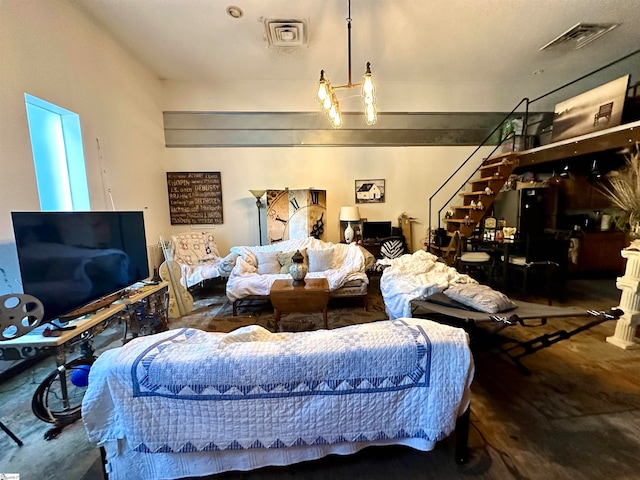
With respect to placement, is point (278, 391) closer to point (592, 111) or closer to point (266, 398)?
point (266, 398)

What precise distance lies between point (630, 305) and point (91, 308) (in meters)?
4.42

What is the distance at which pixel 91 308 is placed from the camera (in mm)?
1949

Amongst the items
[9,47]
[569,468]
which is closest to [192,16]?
[9,47]

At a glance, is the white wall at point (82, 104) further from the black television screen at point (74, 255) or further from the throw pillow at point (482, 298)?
the throw pillow at point (482, 298)

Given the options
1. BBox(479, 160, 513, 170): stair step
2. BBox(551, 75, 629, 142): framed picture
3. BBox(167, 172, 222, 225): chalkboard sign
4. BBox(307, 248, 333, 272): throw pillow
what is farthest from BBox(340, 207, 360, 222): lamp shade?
BBox(551, 75, 629, 142): framed picture

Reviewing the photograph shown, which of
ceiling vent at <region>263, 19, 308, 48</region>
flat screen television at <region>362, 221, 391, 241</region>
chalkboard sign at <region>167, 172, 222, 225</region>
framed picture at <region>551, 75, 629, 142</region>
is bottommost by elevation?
flat screen television at <region>362, 221, 391, 241</region>

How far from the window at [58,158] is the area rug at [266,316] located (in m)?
1.70

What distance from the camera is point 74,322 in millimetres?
1766

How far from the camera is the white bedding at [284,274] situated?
3.24m

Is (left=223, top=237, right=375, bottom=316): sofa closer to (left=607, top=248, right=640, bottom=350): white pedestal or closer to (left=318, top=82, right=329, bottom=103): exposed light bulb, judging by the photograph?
(left=318, top=82, right=329, bottom=103): exposed light bulb

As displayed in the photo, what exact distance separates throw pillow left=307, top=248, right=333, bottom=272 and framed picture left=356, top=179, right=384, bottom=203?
1.57 metres

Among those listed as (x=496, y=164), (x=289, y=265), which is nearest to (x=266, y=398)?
(x=289, y=265)

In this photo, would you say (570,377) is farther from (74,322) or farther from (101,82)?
(101,82)

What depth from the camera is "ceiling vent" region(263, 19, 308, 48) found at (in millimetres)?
2983
